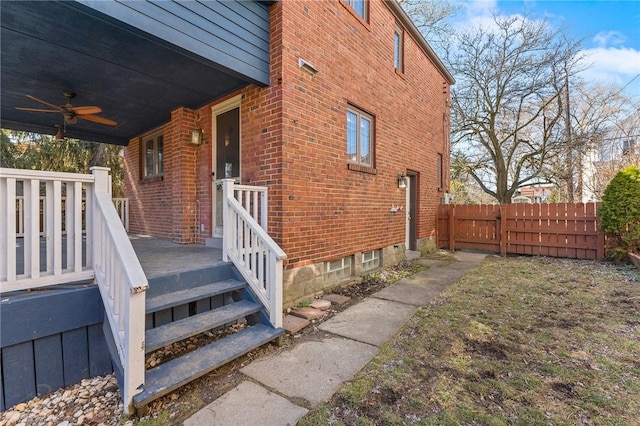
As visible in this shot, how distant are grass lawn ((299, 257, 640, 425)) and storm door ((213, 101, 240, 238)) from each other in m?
3.47

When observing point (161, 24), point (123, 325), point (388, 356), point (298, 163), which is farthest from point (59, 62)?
point (388, 356)

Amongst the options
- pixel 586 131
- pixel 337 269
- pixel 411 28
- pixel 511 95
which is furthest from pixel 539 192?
pixel 337 269

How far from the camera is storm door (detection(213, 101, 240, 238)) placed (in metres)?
4.70

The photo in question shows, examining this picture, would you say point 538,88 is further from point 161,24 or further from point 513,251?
point 161,24

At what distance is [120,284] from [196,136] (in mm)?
3712

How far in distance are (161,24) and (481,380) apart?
425 cm

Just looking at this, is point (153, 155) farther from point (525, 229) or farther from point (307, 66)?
point (525, 229)

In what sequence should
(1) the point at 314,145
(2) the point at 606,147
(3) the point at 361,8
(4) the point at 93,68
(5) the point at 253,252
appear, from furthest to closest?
(2) the point at 606,147, (3) the point at 361,8, (1) the point at 314,145, (4) the point at 93,68, (5) the point at 253,252

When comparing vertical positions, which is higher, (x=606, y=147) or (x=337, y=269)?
(x=606, y=147)

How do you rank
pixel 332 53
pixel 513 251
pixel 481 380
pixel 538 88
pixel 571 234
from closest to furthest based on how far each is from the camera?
pixel 481 380, pixel 332 53, pixel 571 234, pixel 513 251, pixel 538 88

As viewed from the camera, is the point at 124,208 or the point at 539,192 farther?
the point at 539,192

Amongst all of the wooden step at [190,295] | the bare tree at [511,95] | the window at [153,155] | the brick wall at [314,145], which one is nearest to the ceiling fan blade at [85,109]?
the brick wall at [314,145]

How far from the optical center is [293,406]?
2012mm

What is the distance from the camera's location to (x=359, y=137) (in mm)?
5395
